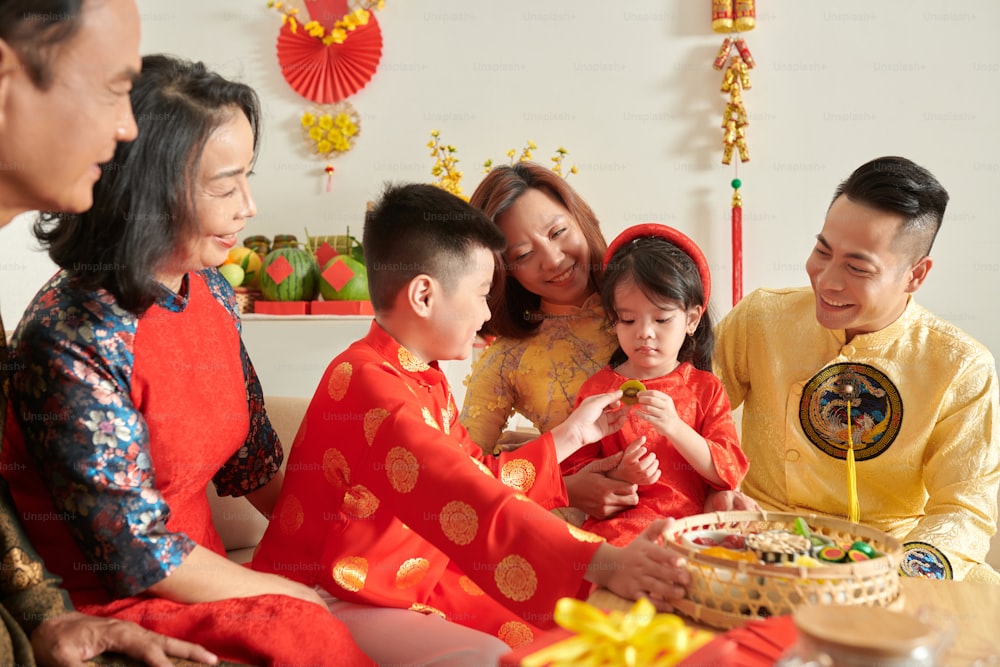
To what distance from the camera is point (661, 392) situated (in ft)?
5.92

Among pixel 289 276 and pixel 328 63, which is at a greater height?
pixel 328 63

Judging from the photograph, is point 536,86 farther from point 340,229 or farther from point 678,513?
point 678,513

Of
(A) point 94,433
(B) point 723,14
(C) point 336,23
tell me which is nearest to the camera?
(A) point 94,433

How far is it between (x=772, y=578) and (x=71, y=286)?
1034mm

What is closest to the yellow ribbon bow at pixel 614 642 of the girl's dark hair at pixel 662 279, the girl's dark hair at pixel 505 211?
the girl's dark hair at pixel 662 279

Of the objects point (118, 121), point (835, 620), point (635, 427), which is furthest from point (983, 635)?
point (118, 121)

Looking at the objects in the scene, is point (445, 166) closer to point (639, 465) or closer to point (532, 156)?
point (532, 156)

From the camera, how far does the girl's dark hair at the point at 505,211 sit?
2.10 m

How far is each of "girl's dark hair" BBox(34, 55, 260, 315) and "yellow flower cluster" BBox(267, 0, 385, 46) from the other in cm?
296

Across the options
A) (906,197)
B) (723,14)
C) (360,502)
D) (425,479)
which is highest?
(723,14)

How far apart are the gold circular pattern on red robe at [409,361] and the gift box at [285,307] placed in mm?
2267

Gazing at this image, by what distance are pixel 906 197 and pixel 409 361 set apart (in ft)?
3.55

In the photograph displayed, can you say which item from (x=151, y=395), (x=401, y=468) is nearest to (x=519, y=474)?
(x=401, y=468)

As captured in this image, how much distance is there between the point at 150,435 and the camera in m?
1.38
